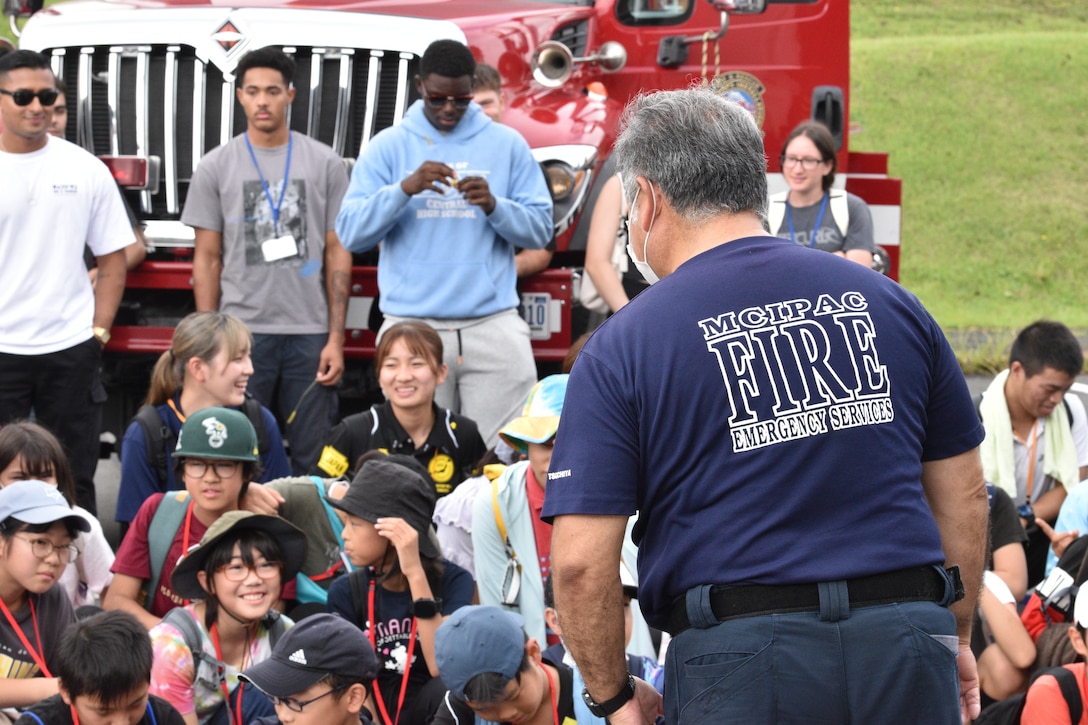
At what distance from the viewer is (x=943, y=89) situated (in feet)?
76.3

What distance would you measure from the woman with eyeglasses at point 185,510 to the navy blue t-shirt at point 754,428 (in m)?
2.63

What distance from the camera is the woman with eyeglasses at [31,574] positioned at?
458 cm

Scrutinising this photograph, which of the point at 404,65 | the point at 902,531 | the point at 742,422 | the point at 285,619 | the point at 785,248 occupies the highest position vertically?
the point at 404,65

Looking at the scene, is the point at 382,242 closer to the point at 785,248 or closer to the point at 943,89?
the point at 785,248

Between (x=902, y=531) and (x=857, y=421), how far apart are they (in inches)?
8.7

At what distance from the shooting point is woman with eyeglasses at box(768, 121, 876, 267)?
6.99 m

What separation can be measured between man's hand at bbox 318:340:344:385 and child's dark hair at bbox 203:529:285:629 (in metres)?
1.77

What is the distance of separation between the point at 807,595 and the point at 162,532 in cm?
306

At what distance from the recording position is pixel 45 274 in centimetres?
626

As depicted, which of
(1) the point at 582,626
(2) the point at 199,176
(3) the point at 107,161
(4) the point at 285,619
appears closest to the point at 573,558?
(1) the point at 582,626

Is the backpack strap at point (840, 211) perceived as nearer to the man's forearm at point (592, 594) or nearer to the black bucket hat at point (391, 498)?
the black bucket hat at point (391, 498)

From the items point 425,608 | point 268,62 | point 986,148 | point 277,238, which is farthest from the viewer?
point 986,148

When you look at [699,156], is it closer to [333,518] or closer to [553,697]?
[553,697]

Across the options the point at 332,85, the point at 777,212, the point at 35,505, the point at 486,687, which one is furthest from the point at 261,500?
the point at 777,212
